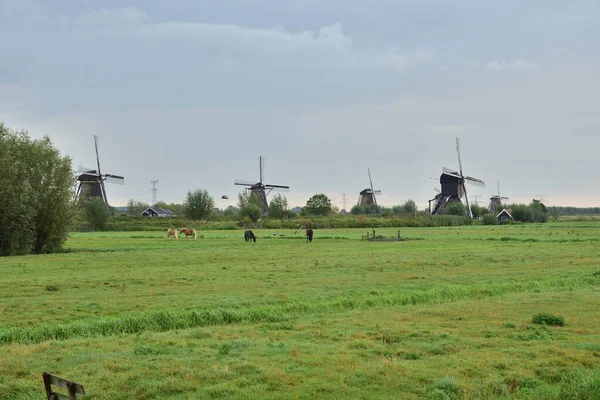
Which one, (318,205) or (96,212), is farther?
(318,205)

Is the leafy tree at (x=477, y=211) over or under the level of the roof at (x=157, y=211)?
under

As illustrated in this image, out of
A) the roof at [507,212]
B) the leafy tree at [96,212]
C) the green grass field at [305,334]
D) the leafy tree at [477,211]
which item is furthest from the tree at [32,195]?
the leafy tree at [477,211]

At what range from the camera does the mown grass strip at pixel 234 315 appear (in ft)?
56.4

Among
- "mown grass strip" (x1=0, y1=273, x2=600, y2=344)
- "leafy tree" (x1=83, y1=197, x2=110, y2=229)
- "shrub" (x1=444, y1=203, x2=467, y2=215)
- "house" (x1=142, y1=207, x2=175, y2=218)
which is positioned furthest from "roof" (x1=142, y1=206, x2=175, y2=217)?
"mown grass strip" (x1=0, y1=273, x2=600, y2=344)

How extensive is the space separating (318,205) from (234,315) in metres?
149

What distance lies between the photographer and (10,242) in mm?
53750

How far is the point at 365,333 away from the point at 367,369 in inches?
140

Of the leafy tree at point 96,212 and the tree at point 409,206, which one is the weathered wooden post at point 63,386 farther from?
the tree at point 409,206

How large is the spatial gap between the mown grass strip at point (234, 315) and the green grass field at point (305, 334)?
55 mm

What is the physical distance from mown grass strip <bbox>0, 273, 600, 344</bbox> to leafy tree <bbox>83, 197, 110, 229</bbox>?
9500 centimetres

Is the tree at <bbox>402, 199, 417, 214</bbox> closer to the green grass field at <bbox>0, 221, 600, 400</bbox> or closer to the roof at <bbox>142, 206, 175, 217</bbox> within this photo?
the roof at <bbox>142, 206, 175, 217</bbox>

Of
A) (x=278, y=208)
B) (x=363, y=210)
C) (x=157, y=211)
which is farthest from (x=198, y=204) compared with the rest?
(x=363, y=210)

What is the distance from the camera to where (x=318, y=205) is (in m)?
168

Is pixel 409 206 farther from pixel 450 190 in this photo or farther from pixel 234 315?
pixel 234 315
